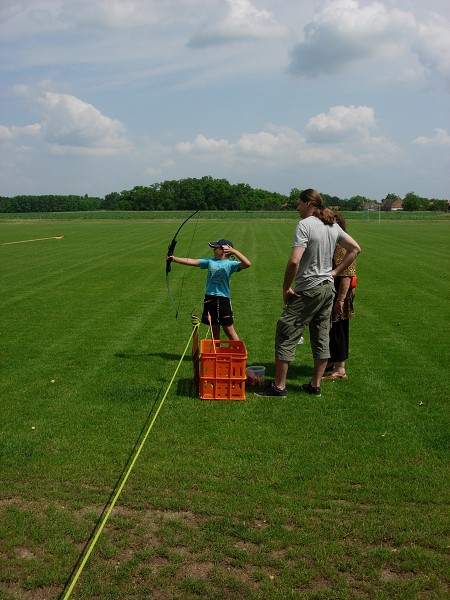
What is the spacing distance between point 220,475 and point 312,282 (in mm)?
2432

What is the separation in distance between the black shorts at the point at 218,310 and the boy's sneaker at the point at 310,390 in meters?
1.41

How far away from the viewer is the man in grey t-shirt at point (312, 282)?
6258 millimetres

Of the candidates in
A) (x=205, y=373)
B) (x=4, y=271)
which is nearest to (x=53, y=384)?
(x=205, y=373)

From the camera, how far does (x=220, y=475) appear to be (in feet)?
15.8

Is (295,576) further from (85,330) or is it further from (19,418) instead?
(85,330)

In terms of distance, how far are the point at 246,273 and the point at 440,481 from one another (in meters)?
13.8

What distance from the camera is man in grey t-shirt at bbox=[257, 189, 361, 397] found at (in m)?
6.26

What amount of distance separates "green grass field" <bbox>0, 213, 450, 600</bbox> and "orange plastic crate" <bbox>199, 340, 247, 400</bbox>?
12 centimetres

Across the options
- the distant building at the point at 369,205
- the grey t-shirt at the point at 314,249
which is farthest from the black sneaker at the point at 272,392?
the distant building at the point at 369,205

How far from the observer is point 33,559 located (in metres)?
3.76

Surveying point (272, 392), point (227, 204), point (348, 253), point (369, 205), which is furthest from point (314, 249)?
point (369, 205)

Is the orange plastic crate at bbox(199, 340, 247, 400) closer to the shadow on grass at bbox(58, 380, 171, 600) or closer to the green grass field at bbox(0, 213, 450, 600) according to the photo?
the green grass field at bbox(0, 213, 450, 600)

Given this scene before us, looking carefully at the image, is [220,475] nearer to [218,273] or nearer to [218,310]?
[218,310]

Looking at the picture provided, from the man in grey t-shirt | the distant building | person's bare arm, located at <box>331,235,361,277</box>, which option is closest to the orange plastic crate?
the man in grey t-shirt
